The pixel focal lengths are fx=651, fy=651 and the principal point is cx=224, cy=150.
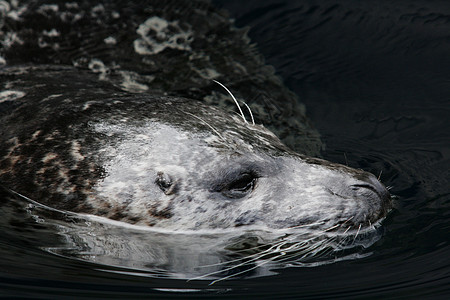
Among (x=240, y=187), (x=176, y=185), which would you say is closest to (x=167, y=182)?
(x=176, y=185)

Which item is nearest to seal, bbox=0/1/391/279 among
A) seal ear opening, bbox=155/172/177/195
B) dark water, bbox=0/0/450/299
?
seal ear opening, bbox=155/172/177/195

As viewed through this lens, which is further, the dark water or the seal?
the seal

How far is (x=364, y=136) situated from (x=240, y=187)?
1746mm

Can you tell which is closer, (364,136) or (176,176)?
(176,176)

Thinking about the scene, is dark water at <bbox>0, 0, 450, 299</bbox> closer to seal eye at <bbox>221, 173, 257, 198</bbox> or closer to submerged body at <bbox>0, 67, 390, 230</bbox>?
submerged body at <bbox>0, 67, 390, 230</bbox>

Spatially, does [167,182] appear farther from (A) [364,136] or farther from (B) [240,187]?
(A) [364,136]

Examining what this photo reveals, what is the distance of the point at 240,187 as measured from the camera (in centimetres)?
351

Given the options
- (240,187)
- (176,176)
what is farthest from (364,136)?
(176,176)

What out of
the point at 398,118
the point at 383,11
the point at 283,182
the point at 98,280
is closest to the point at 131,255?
the point at 98,280

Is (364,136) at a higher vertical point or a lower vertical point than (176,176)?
higher

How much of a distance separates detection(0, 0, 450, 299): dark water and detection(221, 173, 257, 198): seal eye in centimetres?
51

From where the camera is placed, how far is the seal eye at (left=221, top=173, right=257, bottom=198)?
3.48 m

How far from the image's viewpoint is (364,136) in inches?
194

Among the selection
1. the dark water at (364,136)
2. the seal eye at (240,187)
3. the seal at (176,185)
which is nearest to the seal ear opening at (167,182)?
the seal at (176,185)
